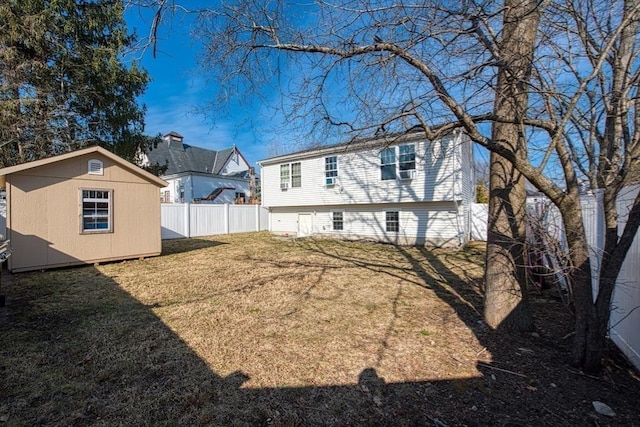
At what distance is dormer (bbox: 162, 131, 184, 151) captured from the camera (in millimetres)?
27234

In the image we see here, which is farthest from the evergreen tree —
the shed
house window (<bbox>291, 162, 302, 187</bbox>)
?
house window (<bbox>291, 162, 302, 187</bbox>)

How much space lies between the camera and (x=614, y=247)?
8.78 feet

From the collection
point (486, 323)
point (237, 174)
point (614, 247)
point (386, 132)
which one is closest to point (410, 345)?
point (486, 323)

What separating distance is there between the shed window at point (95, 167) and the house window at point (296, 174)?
28.7 ft

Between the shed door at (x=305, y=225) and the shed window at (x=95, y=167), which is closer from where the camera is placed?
the shed window at (x=95, y=167)

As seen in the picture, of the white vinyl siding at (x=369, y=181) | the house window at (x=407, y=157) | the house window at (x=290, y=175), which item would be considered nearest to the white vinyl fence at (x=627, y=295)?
the white vinyl siding at (x=369, y=181)

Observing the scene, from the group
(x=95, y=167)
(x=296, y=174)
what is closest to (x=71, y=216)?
(x=95, y=167)

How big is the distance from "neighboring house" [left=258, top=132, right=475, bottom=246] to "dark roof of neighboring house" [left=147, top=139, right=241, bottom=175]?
1191 centimetres

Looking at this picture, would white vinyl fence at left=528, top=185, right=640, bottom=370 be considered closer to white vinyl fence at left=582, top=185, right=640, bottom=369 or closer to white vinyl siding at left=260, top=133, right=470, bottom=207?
white vinyl fence at left=582, top=185, right=640, bottom=369

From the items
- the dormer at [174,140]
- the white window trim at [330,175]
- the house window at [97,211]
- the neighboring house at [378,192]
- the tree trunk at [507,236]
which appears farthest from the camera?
the dormer at [174,140]

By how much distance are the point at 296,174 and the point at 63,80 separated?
1030cm

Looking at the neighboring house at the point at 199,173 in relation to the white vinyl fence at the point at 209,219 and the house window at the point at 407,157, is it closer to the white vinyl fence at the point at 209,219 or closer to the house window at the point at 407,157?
the white vinyl fence at the point at 209,219

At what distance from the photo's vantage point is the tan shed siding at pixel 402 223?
12.0 meters

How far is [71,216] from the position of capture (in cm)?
817
